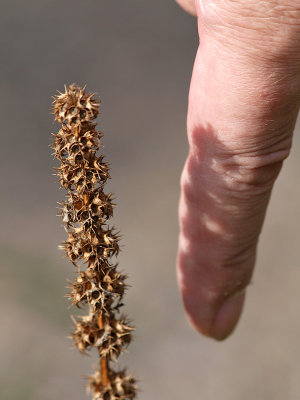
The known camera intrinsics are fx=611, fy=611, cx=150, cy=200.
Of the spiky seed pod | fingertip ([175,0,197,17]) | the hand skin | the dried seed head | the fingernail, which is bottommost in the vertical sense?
the dried seed head

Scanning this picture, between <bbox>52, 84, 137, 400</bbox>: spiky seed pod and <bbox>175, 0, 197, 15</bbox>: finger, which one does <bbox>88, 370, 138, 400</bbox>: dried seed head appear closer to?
<bbox>52, 84, 137, 400</bbox>: spiky seed pod

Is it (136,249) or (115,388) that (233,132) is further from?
(136,249)

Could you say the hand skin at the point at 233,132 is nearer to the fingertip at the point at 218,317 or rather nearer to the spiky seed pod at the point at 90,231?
the fingertip at the point at 218,317

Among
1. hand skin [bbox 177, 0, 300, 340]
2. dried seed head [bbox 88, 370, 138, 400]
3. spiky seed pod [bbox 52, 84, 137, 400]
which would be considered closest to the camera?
spiky seed pod [bbox 52, 84, 137, 400]

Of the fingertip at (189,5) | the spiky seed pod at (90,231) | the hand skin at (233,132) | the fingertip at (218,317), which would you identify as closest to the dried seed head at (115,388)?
the spiky seed pod at (90,231)

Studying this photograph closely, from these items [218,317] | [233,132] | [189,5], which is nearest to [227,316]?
[218,317]

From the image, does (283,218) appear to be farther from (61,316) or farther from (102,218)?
(102,218)

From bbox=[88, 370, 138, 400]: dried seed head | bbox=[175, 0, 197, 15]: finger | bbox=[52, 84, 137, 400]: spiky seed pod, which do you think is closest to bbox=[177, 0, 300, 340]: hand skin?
bbox=[175, 0, 197, 15]: finger

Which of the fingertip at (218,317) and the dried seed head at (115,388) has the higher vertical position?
the fingertip at (218,317)
